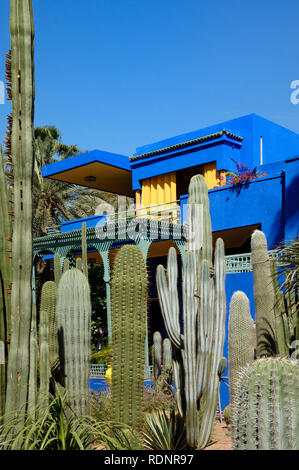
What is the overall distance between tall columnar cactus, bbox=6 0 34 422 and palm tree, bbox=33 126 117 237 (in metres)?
17.5

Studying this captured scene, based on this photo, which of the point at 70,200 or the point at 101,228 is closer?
the point at 101,228

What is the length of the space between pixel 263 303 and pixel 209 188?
10060mm

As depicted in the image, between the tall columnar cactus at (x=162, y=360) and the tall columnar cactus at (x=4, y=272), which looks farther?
the tall columnar cactus at (x=162, y=360)

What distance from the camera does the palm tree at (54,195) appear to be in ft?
77.5

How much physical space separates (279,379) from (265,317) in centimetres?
437

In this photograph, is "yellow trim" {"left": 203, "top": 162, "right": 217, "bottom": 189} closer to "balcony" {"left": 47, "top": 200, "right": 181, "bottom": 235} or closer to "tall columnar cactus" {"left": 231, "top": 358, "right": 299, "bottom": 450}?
"balcony" {"left": 47, "top": 200, "right": 181, "bottom": 235}

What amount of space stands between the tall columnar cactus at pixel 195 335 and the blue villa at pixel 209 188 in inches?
258

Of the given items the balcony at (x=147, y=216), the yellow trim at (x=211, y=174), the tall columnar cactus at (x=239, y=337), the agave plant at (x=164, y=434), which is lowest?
the agave plant at (x=164, y=434)

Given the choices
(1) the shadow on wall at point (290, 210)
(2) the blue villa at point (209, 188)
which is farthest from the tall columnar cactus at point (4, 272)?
(1) the shadow on wall at point (290, 210)

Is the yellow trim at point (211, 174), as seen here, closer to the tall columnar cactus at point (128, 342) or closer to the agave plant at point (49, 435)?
the tall columnar cactus at point (128, 342)

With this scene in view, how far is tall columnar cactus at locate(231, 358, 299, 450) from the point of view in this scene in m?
3.22

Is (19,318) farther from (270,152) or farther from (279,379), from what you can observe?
(270,152)
